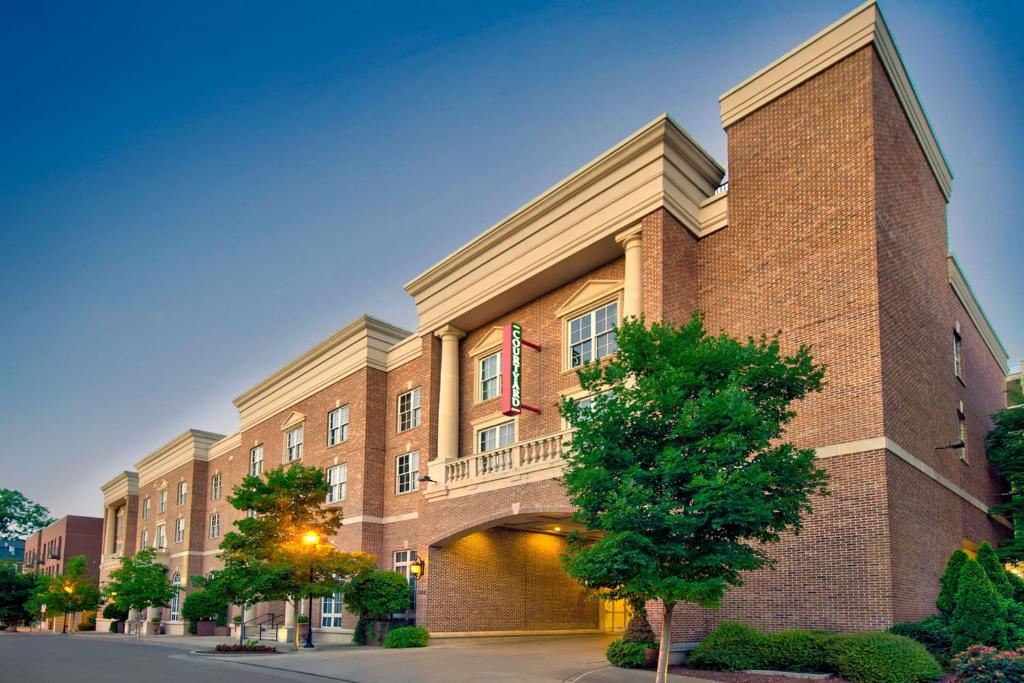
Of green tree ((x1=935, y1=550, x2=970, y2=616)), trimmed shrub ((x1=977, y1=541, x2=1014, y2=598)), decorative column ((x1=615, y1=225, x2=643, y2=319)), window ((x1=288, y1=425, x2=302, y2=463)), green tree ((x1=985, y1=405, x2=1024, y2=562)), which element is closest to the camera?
green tree ((x1=935, y1=550, x2=970, y2=616))

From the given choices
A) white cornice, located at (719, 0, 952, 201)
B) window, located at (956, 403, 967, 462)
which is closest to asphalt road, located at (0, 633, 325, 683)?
white cornice, located at (719, 0, 952, 201)

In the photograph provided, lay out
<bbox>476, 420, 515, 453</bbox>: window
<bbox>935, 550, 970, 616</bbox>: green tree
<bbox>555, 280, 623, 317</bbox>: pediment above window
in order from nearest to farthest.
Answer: <bbox>935, 550, 970, 616</bbox>: green tree → <bbox>555, 280, 623, 317</bbox>: pediment above window → <bbox>476, 420, 515, 453</bbox>: window

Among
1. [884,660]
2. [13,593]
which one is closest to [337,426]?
[884,660]

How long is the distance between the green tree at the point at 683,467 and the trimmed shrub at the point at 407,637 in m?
13.7

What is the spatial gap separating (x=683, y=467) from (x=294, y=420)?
31.1 meters

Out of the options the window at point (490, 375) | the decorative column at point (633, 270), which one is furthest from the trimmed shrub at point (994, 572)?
the window at point (490, 375)

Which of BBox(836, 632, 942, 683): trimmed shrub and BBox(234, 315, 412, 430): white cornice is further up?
BBox(234, 315, 412, 430): white cornice

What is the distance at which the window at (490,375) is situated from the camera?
1180 inches

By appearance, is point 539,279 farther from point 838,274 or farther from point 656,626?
point 656,626

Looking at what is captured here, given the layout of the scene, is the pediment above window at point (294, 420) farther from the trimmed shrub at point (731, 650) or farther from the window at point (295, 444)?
the trimmed shrub at point (731, 650)

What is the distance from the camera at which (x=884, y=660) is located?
16.2 metres

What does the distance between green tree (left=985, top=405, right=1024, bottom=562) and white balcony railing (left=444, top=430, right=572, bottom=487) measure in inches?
574

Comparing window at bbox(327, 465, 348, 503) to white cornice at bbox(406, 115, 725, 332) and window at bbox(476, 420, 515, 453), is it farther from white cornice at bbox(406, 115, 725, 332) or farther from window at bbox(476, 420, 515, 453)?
window at bbox(476, 420, 515, 453)

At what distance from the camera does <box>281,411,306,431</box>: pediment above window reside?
41.2 m
